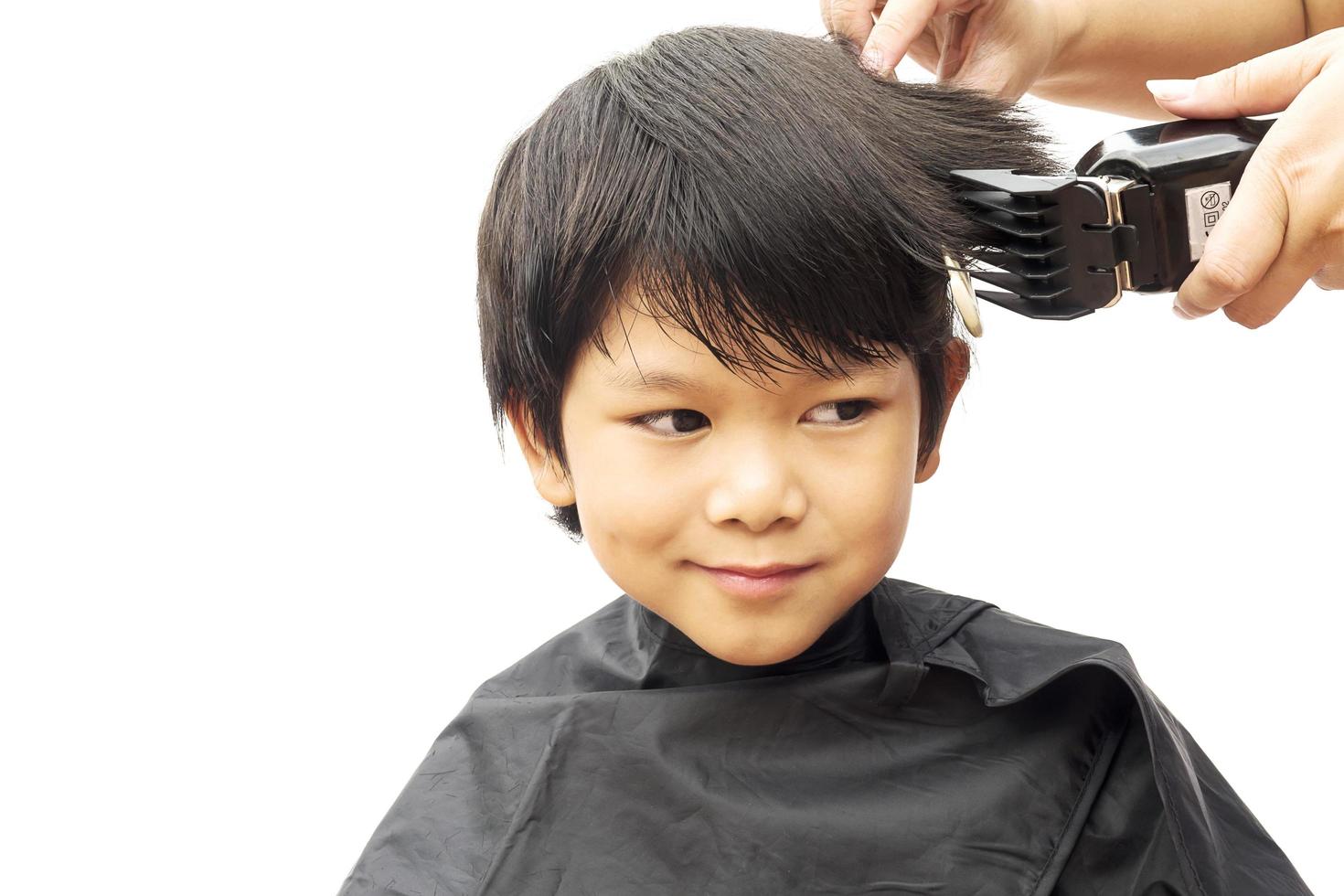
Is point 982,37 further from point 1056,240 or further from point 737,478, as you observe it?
point 737,478

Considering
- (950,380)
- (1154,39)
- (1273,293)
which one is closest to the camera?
(1273,293)

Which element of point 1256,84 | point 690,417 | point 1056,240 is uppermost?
point 1256,84

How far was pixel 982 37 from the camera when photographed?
1429mm

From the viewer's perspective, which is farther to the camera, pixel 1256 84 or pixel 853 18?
pixel 853 18

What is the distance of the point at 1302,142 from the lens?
1044 mm

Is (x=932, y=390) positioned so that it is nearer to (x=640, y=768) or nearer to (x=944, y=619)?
(x=944, y=619)

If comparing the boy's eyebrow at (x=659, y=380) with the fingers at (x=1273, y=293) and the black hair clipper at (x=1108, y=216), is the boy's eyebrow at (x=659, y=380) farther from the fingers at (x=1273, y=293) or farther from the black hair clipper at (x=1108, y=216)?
the fingers at (x=1273, y=293)

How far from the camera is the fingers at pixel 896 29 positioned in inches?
49.0

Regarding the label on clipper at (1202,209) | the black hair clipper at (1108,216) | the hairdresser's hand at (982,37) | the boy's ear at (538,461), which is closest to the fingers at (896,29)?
the hairdresser's hand at (982,37)

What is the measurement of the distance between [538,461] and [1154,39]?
2.78 ft

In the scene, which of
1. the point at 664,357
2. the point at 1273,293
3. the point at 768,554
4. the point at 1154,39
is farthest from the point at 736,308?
the point at 1154,39

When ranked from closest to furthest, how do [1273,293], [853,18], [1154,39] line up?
1. [1273,293]
2. [853,18]
3. [1154,39]

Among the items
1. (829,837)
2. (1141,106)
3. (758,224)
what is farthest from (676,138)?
(1141,106)

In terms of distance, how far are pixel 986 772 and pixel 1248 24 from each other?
91cm
